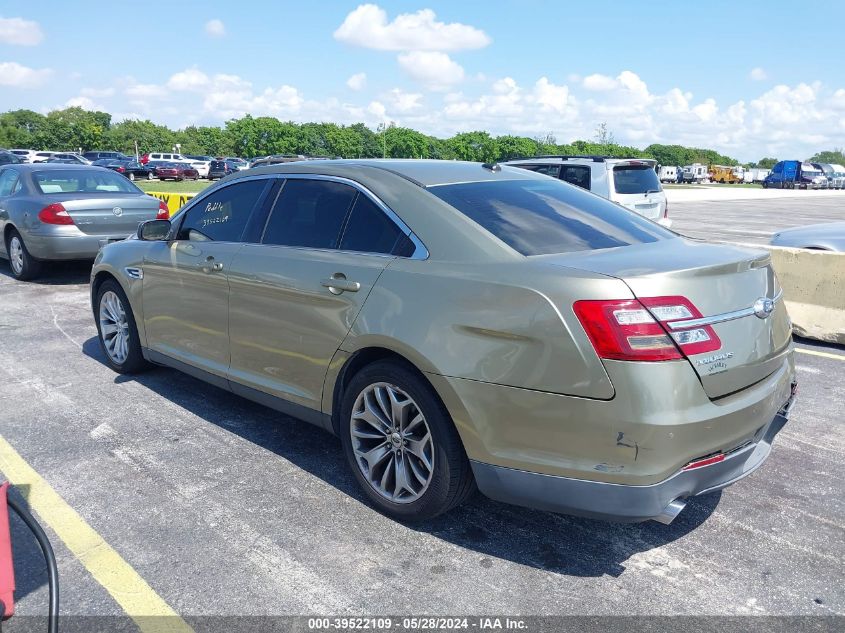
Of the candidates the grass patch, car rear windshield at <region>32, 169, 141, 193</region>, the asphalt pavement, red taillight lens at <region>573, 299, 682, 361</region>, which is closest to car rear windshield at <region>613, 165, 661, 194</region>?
the asphalt pavement

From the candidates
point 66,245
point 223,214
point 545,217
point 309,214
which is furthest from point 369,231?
point 66,245

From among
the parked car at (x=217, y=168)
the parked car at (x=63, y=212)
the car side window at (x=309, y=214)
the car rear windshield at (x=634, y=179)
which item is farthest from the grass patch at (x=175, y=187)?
the car side window at (x=309, y=214)

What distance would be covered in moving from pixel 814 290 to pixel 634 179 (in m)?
4.98

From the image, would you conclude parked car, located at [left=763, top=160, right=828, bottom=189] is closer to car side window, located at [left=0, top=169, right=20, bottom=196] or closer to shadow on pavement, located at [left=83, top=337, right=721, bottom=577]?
car side window, located at [left=0, top=169, right=20, bottom=196]

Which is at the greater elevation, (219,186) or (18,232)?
(219,186)

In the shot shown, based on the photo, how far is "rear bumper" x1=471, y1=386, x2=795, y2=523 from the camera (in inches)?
106

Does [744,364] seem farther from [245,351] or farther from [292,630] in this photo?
[245,351]

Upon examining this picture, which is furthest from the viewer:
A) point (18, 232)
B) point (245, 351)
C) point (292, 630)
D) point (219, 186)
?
point (18, 232)

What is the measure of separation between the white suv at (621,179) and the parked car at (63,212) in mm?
6307

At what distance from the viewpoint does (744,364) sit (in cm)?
288

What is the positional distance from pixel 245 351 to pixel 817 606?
3041mm

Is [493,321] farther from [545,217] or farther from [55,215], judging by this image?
[55,215]

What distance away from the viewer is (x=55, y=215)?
29.6 ft

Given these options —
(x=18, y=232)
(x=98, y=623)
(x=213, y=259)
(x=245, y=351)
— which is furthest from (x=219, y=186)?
(x=18, y=232)
